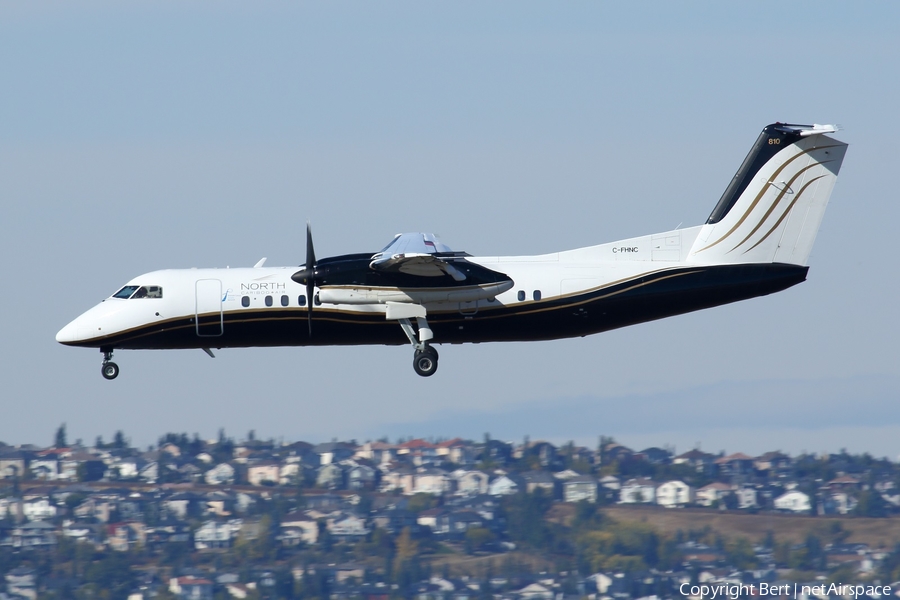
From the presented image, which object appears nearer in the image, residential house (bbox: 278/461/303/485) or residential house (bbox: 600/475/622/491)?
residential house (bbox: 600/475/622/491)

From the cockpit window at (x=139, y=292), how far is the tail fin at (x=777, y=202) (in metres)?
13.6

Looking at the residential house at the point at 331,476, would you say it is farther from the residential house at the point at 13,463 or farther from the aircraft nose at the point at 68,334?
the aircraft nose at the point at 68,334

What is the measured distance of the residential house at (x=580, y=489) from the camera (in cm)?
8812

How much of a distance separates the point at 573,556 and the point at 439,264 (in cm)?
5532

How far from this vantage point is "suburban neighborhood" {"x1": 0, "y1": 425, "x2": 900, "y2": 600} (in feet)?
246

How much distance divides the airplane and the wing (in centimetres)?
8

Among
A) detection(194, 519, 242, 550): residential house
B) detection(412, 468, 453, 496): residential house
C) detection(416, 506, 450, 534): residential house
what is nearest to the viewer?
detection(194, 519, 242, 550): residential house

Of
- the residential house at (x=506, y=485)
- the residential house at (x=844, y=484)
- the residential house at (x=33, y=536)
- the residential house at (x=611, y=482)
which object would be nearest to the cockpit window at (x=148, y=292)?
the residential house at (x=33, y=536)

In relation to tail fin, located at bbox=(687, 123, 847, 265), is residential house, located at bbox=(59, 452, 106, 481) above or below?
below

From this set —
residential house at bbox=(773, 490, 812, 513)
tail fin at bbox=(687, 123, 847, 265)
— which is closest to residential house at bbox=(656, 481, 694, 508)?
residential house at bbox=(773, 490, 812, 513)

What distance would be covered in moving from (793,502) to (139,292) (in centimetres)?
7059

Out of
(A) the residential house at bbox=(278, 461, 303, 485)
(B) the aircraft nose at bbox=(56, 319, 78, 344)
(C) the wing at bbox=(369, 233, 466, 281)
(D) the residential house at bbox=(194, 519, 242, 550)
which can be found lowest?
(D) the residential house at bbox=(194, 519, 242, 550)

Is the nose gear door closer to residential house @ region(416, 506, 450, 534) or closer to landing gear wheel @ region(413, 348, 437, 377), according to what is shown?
landing gear wheel @ region(413, 348, 437, 377)

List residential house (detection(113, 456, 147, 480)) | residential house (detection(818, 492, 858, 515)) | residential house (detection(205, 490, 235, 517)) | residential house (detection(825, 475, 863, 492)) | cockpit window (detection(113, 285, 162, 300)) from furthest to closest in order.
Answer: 1. residential house (detection(113, 456, 147, 480))
2. residential house (detection(825, 475, 863, 492))
3. residential house (detection(205, 490, 235, 517))
4. residential house (detection(818, 492, 858, 515))
5. cockpit window (detection(113, 285, 162, 300))
